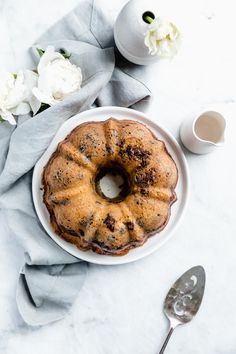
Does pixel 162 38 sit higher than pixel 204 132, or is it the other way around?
pixel 162 38

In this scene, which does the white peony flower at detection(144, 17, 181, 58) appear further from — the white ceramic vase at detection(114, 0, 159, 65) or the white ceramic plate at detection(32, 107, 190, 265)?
the white ceramic plate at detection(32, 107, 190, 265)

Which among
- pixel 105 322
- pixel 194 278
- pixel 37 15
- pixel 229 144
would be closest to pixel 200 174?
pixel 229 144

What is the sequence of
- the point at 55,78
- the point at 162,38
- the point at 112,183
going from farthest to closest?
the point at 112,183 → the point at 55,78 → the point at 162,38

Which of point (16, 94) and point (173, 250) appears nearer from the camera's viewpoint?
point (16, 94)

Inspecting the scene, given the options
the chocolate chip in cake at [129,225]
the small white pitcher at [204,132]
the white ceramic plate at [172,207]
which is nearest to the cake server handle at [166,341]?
the white ceramic plate at [172,207]

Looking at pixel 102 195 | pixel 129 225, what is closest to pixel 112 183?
pixel 102 195

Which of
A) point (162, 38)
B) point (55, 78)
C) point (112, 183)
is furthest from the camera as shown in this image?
point (112, 183)

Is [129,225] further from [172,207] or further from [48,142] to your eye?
[48,142]
